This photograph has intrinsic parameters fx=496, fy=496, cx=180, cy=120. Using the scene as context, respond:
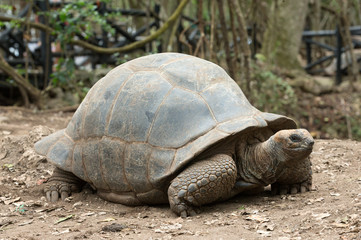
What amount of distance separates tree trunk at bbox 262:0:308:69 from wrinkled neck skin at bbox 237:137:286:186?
7860 mm

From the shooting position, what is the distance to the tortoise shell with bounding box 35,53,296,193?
11.1ft

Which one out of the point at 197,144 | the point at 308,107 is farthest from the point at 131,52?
the point at 197,144

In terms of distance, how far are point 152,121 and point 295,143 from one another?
0.99 m

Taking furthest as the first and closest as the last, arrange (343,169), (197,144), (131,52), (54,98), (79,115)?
(131,52)
(54,98)
(343,169)
(79,115)
(197,144)

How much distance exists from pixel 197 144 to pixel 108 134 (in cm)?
76

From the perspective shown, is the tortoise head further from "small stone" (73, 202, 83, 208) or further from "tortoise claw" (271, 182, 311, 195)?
"small stone" (73, 202, 83, 208)

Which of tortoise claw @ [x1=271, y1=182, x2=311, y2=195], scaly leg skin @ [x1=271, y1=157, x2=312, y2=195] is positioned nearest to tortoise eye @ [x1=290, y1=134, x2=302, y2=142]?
scaly leg skin @ [x1=271, y1=157, x2=312, y2=195]

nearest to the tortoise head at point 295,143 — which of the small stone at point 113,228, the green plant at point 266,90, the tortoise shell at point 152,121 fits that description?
the tortoise shell at point 152,121

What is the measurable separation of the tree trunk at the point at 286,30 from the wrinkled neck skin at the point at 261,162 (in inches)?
309

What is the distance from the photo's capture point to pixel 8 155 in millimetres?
5043

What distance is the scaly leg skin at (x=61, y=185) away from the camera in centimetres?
412

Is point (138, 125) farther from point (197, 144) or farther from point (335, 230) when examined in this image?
point (335, 230)

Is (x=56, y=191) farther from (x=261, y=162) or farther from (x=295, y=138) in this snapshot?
(x=295, y=138)

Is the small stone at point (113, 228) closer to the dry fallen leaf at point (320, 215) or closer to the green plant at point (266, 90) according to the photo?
the dry fallen leaf at point (320, 215)
